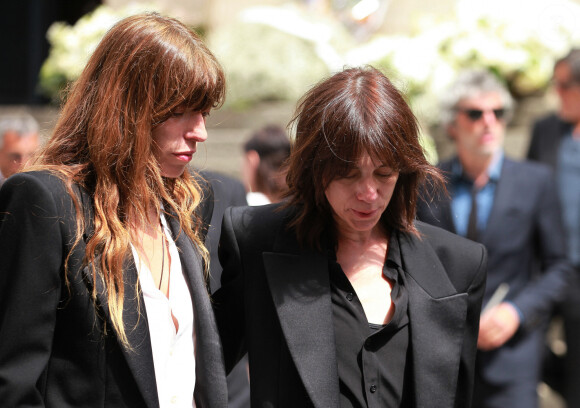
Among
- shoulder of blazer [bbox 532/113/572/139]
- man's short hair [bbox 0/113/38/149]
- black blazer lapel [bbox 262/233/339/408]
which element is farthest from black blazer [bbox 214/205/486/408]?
man's short hair [bbox 0/113/38/149]

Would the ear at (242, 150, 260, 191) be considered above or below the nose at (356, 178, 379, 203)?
below

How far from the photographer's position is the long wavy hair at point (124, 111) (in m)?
2.53

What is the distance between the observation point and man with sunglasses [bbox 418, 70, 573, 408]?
4.57 m

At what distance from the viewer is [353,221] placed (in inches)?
106

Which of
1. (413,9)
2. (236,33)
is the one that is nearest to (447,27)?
(413,9)

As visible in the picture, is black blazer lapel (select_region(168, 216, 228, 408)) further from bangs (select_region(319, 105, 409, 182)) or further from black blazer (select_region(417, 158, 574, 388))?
black blazer (select_region(417, 158, 574, 388))

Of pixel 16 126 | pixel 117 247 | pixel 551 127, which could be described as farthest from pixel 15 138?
pixel 117 247

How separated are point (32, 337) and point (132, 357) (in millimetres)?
273

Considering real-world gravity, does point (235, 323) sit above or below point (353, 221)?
below

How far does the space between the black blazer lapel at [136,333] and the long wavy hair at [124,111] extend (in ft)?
0.15

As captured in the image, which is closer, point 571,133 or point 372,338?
point 372,338

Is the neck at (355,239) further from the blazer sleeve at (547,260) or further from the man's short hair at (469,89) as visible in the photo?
the man's short hair at (469,89)

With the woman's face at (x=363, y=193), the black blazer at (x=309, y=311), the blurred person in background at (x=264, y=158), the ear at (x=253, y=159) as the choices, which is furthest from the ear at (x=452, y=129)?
the woman's face at (x=363, y=193)

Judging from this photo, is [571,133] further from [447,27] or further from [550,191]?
[447,27]
